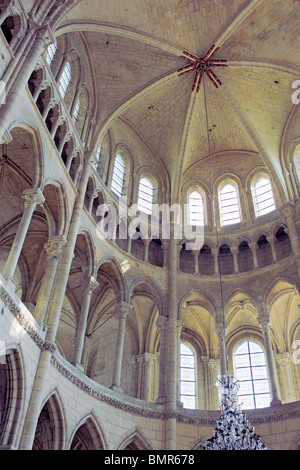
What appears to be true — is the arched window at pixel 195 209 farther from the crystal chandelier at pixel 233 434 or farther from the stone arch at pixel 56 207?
the crystal chandelier at pixel 233 434

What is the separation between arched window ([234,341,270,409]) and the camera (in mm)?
19156

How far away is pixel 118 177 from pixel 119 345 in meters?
7.99

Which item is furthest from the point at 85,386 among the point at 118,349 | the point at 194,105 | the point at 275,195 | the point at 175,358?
the point at 194,105

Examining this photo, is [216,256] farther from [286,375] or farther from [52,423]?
[52,423]

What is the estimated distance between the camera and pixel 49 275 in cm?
1462

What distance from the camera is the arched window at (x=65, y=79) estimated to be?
18153mm

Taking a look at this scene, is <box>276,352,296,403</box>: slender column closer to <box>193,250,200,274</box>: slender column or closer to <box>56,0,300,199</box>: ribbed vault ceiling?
<box>193,250,200,274</box>: slender column

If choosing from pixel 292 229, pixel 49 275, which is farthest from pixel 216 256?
pixel 49 275

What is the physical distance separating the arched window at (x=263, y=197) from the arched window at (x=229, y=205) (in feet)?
2.91

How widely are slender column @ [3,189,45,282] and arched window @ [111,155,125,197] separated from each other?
7043 mm

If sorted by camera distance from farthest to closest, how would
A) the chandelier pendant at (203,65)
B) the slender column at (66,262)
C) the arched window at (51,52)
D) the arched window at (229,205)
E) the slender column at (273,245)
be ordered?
the arched window at (229,205), the chandelier pendant at (203,65), the slender column at (273,245), the arched window at (51,52), the slender column at (66,262)

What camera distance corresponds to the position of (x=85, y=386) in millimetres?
14352

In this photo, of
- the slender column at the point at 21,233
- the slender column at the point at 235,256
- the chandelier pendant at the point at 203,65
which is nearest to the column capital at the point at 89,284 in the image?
the slender column at the point at 21,233

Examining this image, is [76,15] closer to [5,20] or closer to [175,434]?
[5,20]
